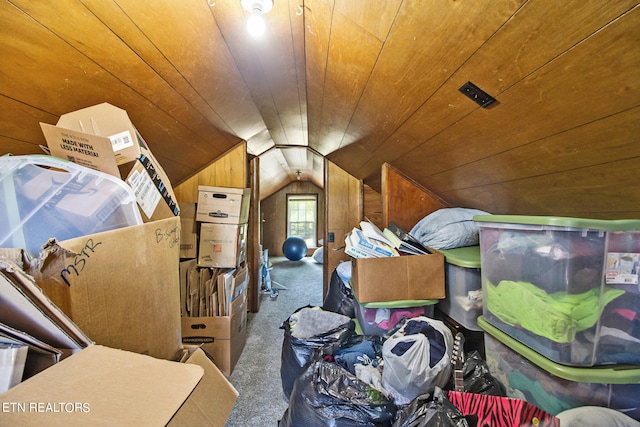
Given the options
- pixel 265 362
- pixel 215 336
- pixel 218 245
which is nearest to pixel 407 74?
pixel 218 245

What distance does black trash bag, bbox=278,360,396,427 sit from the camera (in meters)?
0.98

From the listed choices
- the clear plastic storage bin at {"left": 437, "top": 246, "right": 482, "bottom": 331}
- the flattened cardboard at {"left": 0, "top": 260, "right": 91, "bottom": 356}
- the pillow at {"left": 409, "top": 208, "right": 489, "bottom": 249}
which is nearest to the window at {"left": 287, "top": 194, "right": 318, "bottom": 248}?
the pillow at {"left": 409, "top": 208, "right": 489, "bottom": 249}

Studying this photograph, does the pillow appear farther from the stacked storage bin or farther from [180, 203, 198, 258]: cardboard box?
[180, 203, 198, 258]: cardboard box

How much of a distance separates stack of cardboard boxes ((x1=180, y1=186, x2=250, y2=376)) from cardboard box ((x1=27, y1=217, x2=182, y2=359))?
106 centimetres

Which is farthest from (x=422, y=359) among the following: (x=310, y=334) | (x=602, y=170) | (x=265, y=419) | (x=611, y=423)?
(x=265, y=419)

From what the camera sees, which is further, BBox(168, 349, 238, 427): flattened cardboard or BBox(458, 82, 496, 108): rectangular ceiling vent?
BBox(458, 82, 496, 108): rectangular ceiling vent

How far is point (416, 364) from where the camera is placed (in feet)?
3.35

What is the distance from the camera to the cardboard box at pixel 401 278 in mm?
1457

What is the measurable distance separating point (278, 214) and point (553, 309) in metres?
6.59

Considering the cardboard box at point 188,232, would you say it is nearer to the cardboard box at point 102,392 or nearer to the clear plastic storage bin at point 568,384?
the cardboard box at point 102,392

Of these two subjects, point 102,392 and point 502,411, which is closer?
point 102,392

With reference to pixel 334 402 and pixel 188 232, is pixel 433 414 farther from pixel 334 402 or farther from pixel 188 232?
pixel 188 232

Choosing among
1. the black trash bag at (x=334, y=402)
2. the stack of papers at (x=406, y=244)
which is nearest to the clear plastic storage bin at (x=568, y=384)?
the black trash bag at (x=334, y=402)

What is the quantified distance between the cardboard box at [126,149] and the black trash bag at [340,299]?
1.47 metres
